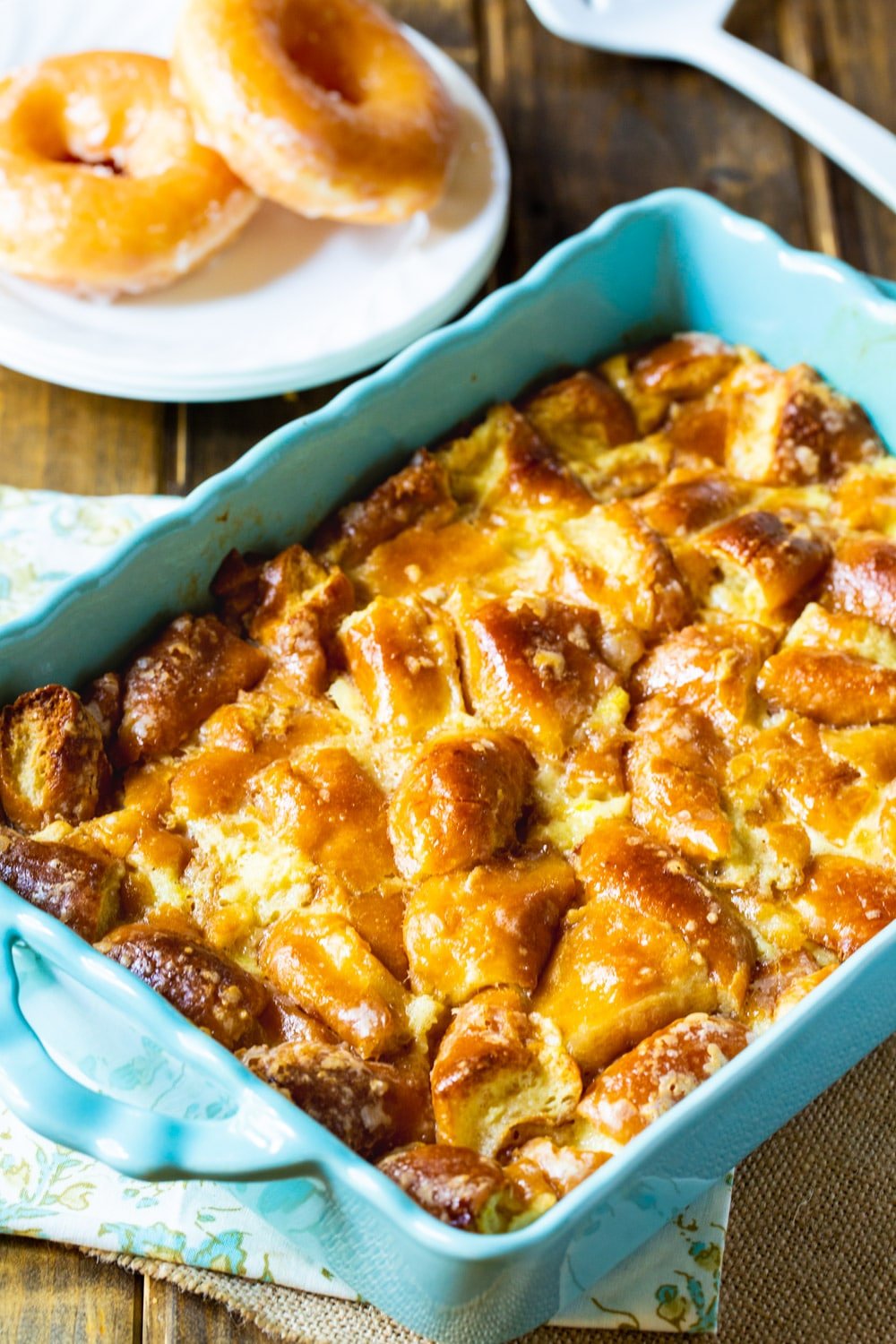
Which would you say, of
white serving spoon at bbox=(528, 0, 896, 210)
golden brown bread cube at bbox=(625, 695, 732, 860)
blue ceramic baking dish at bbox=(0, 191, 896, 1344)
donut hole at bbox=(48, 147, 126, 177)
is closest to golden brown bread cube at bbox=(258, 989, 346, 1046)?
blue ceramic baking dish at bbox=(0, 191, 896, 1344)

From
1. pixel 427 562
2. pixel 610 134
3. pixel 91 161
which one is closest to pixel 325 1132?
pixel 427 562

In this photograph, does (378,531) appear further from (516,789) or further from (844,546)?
(844,546)

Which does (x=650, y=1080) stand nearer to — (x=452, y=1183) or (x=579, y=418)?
(x=452, y=1183)

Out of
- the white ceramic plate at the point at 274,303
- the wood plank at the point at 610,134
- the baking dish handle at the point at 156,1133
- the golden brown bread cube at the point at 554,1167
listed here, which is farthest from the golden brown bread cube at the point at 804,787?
the wood plank at the point at 610,134

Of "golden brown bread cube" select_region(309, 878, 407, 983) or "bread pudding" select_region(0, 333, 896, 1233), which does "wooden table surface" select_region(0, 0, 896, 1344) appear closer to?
"bread pudding" select_region(0, 333, 896, 1233)

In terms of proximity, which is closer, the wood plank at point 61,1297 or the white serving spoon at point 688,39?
the wood plank at point 61,1297

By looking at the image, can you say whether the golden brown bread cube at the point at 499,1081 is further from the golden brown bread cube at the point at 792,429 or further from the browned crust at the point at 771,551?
the golden brown bread cube at the point at 792,429
